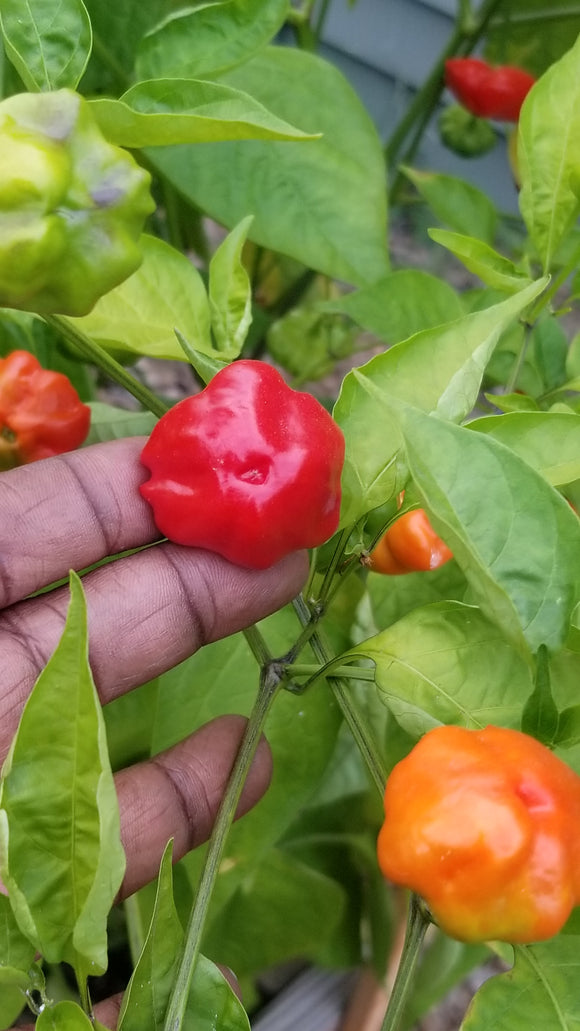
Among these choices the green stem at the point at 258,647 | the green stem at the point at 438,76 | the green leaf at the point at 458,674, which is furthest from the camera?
the green stem at the point at 438,76

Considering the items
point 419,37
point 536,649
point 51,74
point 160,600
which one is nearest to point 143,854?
point 160,600

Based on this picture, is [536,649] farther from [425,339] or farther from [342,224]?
[342,224]

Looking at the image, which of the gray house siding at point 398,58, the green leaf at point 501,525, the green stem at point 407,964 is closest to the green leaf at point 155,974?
the green stem at point 407,964

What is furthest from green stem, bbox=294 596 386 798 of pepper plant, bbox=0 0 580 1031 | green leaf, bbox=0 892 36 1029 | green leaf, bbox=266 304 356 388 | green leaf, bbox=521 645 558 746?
green leaf, bbox=266 304 356 388

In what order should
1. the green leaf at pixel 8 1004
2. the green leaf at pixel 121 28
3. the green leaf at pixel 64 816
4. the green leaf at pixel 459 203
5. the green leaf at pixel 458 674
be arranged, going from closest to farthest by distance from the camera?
the green leaf at pixel 64 816
the green leaf at pixel 458 674
the green leaf at pixel 8 1004
the green leaf at pixel 121 28
the green leaf at pixel 459 203

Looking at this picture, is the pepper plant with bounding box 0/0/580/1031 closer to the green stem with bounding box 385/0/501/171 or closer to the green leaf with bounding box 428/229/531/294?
the green leaf with bounding box 428/229/531/294

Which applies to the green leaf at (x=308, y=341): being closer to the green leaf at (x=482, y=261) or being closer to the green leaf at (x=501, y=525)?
the green leaf at (x=482, y=261)
